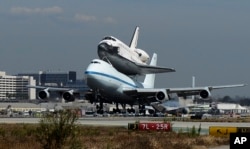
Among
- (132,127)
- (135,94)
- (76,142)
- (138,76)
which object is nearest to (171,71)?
(138,76)

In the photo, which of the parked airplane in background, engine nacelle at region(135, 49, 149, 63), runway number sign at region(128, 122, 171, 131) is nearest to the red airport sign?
runway number sign at region(128, 122, 171, 131)

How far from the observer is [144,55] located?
523 ft

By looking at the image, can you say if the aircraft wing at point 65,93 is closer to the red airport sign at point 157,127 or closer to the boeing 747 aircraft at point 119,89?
the boeing 747 aircraft at point 119,89

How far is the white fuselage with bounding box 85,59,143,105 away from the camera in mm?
96312

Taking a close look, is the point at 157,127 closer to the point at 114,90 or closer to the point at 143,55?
the point at 114,90

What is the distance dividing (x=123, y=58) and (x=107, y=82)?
4301 centimetres

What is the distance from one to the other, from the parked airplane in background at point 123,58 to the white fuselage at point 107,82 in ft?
91.7

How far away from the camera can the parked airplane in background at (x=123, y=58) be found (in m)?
138

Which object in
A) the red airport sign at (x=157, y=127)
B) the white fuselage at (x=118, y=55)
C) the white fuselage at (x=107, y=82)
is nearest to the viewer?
the red airport sign at (x=157, y=127)

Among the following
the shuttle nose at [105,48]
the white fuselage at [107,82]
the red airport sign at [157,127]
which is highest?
the shuttle nose at [105,48]

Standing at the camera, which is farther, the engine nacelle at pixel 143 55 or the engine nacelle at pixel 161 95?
the engine nacelle at pixel 143 55

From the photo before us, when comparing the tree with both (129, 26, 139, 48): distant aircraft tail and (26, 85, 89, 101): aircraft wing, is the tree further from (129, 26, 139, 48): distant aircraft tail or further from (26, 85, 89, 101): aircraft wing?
(129, 26, 139, 48): distant aircraft tail

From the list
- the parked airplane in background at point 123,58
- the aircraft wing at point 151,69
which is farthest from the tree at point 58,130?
the aircraft wing at point 151,69

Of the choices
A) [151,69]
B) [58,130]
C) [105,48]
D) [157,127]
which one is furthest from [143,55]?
[58,130]
